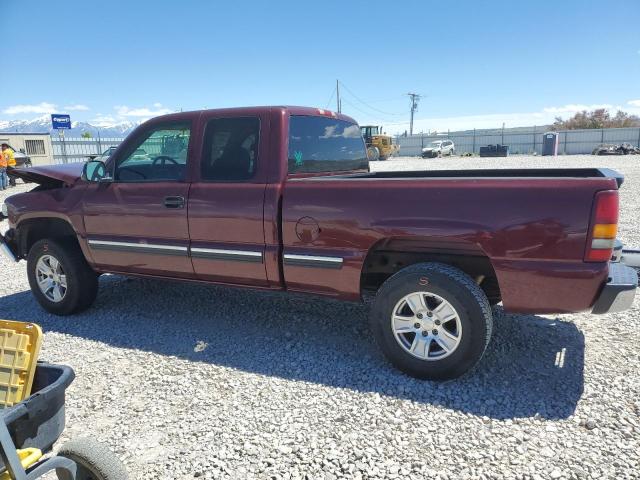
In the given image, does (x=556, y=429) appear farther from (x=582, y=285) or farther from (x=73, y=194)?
(x=73, y=194)

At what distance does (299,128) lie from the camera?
13.4 ft

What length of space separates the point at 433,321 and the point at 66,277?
144 inches

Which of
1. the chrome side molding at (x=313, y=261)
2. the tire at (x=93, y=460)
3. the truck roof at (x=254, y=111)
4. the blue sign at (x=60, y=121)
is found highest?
the blue sign at (x=60, y=121)

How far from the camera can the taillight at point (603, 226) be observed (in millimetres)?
2805

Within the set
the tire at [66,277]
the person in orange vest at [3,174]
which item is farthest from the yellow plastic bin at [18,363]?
the person in orange vest at [3,174]

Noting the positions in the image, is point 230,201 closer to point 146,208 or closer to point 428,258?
point 146,208

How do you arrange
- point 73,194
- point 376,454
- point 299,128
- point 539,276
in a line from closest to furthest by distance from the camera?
point 376,454
point 539,276
point 299,128
point 73,194

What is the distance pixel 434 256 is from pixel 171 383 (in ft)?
7.01

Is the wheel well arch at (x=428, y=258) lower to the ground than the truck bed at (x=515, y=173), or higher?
A: lower

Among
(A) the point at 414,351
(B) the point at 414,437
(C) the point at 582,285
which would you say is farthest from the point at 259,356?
(C) the point at 582,285

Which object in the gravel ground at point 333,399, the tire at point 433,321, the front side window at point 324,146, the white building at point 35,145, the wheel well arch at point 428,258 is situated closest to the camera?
the gravel ground at point 333,399

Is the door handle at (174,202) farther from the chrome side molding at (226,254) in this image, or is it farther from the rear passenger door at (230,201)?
the chrome side molding at (226,254)

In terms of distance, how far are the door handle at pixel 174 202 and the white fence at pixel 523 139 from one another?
1886 inches

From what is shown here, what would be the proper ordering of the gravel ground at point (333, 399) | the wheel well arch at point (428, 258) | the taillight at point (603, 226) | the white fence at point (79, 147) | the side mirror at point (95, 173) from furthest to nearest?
the white fence at point (79, 147) → the side mirror at point (95, 173) → the wheel well arch at point (428, 258) → the taillight at point (603, 226) → the gravel ground at point (333, 399)
